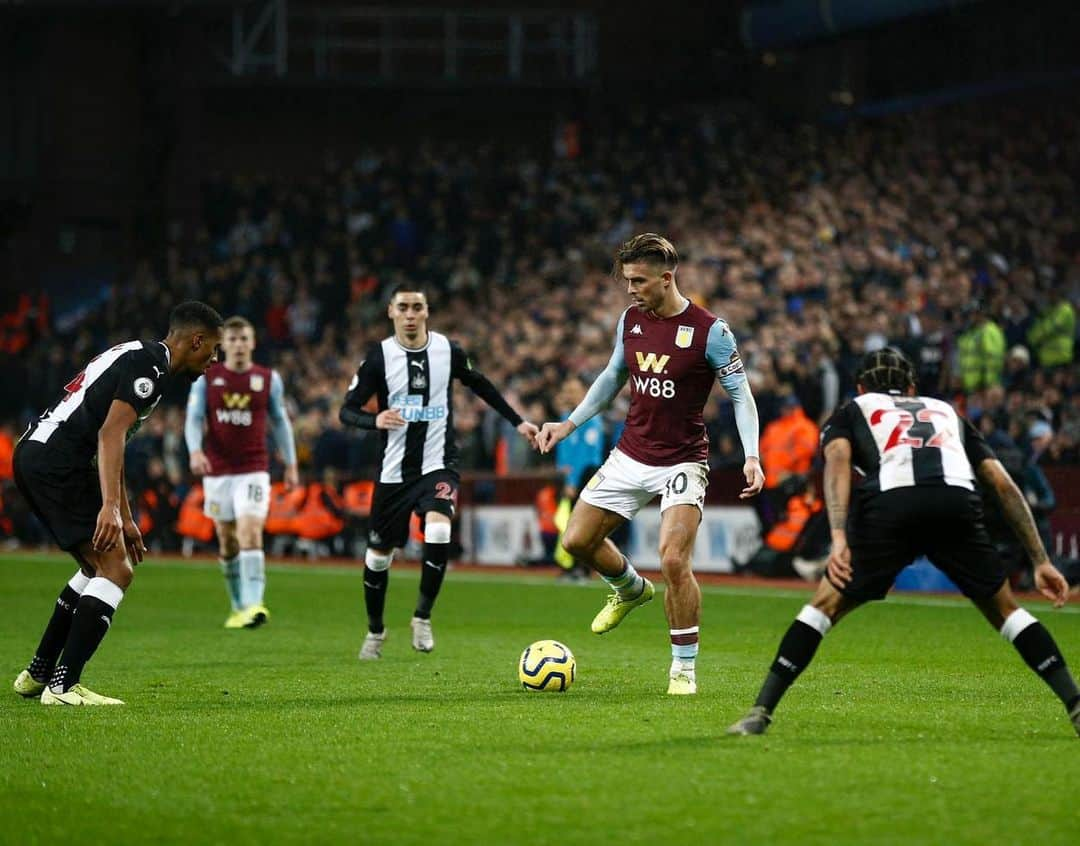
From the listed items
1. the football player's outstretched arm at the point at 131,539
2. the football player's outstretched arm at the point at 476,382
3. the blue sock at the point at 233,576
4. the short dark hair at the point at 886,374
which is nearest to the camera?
the short dark hair at the point at 886,374

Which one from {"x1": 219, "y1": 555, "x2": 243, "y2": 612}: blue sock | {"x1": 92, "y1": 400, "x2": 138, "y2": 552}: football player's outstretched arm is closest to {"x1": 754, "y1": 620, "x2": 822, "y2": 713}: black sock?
{"x1": 92, "y1": 400, "x2": 138, "y2": 552}: football player's outstretched arm

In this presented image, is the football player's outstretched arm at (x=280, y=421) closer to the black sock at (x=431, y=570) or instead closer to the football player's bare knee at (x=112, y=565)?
the black sock at (x=431, y=570)

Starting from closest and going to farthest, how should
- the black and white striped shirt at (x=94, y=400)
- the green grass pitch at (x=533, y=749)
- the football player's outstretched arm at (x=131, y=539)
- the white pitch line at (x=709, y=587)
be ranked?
the green grass pitch at (x=533, y=749) < the black and white striped shirt at (x=94, y=400) < the football player's outstretched arm at (x=131, y=539) < the white pitch line at (x=709, y=587)

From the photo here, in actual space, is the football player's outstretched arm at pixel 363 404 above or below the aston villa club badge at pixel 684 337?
below

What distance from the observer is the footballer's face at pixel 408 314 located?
1212 centimetres

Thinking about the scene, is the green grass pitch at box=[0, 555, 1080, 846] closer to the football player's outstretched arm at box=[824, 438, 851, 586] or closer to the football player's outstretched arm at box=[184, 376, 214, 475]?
the football player's outstretched arm at box=[824, 438, 851, 586]

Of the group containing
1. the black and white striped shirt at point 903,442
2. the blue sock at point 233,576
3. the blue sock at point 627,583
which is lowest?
the blue sock at point 233,576

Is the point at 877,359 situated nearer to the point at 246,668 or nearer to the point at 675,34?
the point at 246,668

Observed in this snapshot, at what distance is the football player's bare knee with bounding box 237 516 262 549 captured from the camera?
570 inches

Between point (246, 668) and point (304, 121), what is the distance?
28.4 m

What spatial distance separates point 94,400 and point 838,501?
3.82 metres

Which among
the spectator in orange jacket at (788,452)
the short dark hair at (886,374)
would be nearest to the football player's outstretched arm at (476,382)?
the short dark hair at (886,374)

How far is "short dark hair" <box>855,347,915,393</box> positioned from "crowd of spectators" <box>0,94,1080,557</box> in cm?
1021

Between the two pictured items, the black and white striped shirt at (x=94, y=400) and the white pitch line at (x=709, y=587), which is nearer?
the black and white striped shirt at (x=94, y=400)
